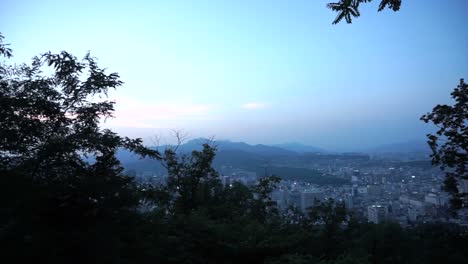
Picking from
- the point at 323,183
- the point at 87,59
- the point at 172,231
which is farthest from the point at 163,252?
the point at 323,183

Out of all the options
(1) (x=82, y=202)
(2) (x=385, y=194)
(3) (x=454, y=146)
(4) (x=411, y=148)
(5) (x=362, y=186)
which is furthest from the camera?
(4) (x=411, y=148)

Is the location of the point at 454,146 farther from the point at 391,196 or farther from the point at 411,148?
the point at 411,148

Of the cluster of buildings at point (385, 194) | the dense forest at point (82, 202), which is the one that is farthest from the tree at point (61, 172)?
the cluster of buildings at point (385, 194)

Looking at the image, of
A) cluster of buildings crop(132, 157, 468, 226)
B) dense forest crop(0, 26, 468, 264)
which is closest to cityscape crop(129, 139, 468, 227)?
cluster of buildings crop(132, 157, 468, 226)

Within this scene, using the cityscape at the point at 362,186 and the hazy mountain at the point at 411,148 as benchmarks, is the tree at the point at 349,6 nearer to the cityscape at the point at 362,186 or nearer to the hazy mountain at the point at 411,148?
the cityscape at the point at 362,186

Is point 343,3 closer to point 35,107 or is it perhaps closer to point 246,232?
point 35,107

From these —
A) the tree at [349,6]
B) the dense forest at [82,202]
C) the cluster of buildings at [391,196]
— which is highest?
the tree at [349,6]

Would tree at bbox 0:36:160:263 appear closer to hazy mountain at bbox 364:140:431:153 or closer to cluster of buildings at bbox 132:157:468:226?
cluster of buildings at bbox 132:157:468:226

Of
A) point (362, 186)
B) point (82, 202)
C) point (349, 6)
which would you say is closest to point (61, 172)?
point (82, 202)
